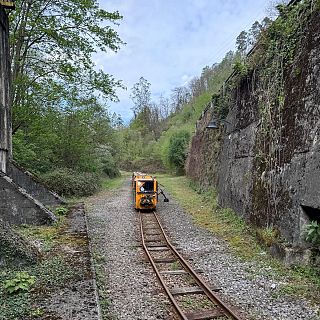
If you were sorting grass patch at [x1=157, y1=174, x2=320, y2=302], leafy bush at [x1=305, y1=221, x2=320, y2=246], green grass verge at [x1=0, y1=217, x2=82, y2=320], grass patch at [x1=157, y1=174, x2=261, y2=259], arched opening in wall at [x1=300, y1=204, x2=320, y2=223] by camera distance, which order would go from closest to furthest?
green grass verge at [x1=0, y1=217, x2=82, y2=320], grass patch at [x1=157, y1=174, x2=320, y2=302], leafy bush at [x1=305, y1=221, x2=320, y2=246], arched opening in wall at [x1=300, y1=204, x2=320, y2=223], grass patch at [x1=157, y1=174, x2=261, y2=259]

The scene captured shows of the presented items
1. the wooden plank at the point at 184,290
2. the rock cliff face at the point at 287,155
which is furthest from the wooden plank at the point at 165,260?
the rock cliff face at the point at 287,155

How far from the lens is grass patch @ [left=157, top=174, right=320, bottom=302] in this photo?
6925 millimetres

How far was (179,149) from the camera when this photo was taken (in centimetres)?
4288

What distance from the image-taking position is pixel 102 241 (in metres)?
10.9

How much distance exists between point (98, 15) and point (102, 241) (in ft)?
37.0

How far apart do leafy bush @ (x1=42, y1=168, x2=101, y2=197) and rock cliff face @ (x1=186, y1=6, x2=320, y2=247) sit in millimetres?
10497

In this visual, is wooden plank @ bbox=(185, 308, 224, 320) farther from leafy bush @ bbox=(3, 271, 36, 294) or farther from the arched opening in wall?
the arched opening in wall

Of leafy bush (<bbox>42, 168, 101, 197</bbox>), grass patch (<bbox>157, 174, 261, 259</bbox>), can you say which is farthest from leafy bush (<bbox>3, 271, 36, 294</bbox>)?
leafy bush (<bbox>42, 168, 101, 197</bbox>)

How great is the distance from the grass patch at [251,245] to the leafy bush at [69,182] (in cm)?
708

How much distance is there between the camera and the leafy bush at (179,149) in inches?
1679

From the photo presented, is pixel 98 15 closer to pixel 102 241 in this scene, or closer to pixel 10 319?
pixel 102 241

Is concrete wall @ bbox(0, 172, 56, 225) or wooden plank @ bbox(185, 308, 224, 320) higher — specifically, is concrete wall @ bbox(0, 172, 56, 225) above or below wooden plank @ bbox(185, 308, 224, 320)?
above

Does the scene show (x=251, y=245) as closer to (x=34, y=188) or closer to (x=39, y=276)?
(x=39, y=276)

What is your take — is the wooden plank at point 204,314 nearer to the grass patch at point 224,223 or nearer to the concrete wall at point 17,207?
the grass patch at point 224,223
